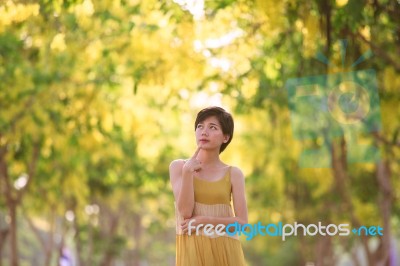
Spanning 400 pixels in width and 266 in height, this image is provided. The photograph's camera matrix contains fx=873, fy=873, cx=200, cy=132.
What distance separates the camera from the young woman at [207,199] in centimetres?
402

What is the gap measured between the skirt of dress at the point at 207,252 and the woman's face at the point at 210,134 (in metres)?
0.44

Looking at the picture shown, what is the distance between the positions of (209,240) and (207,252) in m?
0.06

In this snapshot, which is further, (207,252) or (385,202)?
(385,202)

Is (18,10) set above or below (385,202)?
above

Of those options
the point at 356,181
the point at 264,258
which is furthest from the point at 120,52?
the point at 264,258

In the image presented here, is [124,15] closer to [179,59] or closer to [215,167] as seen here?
[179,59]

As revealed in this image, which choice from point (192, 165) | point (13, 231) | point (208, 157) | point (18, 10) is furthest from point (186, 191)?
point (13, 231)

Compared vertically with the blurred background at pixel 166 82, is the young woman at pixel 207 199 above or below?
below

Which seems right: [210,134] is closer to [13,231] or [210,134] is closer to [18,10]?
[18,10]

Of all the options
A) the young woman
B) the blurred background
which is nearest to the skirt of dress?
the young woman

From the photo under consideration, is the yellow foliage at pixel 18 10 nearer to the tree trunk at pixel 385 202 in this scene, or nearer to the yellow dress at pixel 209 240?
the yellow dress at pixel 209 240

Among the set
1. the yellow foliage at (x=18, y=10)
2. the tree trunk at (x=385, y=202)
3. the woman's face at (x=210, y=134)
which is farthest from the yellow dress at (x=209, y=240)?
the tree trunk at (x=385, y=202)

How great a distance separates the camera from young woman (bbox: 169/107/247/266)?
402cm

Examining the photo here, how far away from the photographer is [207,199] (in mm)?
4082
